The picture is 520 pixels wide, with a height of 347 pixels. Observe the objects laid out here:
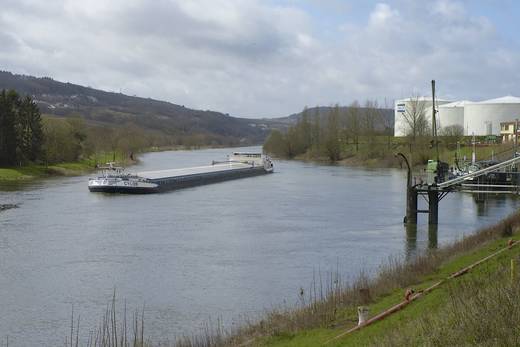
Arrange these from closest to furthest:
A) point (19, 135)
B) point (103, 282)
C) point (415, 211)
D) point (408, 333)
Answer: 1. point (408, 333)
2. point (103, 282)
3. point (415, 211)
4. point (19, 135)

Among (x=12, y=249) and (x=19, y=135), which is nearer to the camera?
(x=12, y=249)

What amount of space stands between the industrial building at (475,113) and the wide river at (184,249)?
5750cm

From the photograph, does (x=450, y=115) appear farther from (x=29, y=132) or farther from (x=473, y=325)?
(x=473, y=325)

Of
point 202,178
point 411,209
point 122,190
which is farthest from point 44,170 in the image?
point 411,209

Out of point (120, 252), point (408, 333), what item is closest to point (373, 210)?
point (120, 252)

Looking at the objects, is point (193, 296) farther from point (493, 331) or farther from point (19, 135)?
point (19, 135)

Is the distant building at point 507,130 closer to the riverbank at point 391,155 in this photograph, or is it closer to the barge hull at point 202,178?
the riverbank at point 391,155

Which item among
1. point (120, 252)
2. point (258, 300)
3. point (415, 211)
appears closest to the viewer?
point (258, 300)

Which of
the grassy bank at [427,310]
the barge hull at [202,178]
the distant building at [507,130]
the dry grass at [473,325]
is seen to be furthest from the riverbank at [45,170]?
the distant building at [507,130]

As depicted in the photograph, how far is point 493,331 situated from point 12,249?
67.7ft

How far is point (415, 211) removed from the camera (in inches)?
1222

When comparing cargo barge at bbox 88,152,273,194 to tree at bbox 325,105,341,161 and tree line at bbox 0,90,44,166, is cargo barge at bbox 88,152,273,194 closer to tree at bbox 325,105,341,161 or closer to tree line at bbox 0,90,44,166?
tree line at bbox 0,90,44,166

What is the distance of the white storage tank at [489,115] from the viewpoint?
98688mm

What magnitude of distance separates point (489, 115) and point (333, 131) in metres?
23.2
